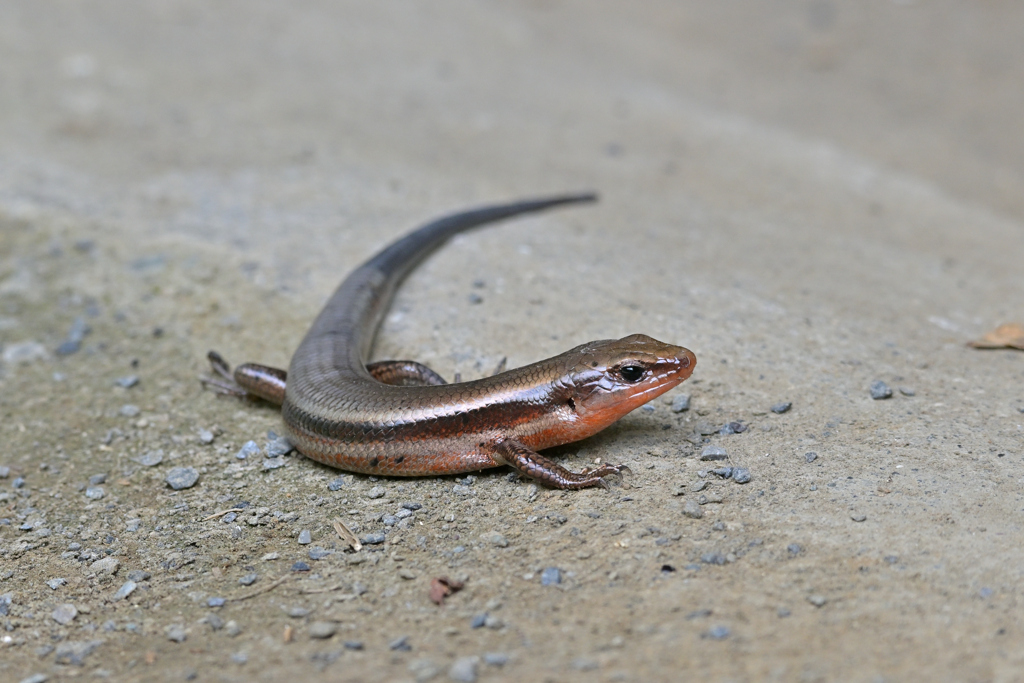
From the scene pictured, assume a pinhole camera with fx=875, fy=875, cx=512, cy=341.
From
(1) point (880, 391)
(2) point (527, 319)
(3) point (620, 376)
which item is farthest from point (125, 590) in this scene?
(1) point (880, 391)

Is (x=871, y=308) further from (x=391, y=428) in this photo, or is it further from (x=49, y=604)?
(x=49, y=604)

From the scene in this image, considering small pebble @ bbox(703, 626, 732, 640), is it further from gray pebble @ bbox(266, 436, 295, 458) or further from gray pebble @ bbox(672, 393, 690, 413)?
gray pebble @ bbox(266, 436, 295, 458)

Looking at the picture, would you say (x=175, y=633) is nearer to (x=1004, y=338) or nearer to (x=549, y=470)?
(x=549, y=470)

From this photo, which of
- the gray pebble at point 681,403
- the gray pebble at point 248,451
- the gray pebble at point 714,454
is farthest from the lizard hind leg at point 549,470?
the gray pebble at point 248,451

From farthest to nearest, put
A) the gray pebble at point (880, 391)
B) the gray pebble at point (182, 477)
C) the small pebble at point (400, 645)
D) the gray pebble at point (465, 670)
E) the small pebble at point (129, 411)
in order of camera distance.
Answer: the small pebble at point (129, 411)
the gray pebble at point (880, 391)
the gray pebble at point (182, 477)
the small pebble at point (400, 645)
the gray pebble at point (465, 670)

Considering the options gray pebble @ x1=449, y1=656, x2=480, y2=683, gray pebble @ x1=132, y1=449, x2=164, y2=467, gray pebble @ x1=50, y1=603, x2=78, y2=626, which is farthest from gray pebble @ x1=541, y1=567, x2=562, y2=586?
gray pebble @ x1=132, y1=449, x2=164, y2=467

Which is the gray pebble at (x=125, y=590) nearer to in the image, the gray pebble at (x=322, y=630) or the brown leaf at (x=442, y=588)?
the gray pebble at (x=322, y=630)
